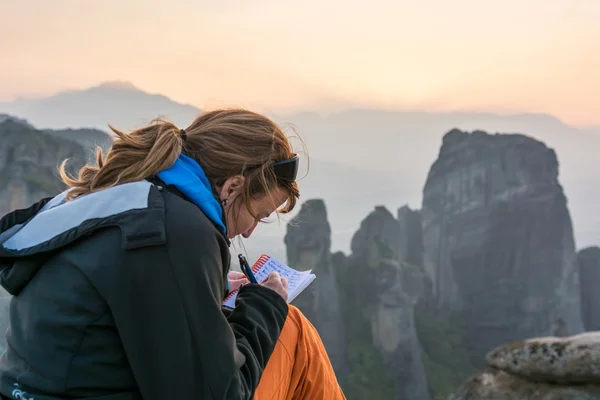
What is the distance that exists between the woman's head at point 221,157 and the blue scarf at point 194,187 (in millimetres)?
32

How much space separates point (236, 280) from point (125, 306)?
77cm

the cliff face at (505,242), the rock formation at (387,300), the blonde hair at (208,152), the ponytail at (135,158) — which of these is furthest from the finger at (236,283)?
the cliff face at (505,242)

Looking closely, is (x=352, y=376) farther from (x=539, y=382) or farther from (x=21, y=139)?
(x=539, y=382)

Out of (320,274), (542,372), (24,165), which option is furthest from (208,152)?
(320,274)

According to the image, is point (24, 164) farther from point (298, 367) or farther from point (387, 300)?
point (298, 367)

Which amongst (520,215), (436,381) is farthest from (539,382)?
(520,215)

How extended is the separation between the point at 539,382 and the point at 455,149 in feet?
155

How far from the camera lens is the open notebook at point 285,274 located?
222 cm

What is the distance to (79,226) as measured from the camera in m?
1.53

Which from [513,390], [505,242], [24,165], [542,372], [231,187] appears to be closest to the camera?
[231,187]

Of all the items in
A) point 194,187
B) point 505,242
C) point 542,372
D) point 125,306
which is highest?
point 505,242

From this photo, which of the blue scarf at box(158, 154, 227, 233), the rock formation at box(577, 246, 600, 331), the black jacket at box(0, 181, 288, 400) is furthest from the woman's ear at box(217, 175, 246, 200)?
the rock formation at box(577, 246, 600, 331)

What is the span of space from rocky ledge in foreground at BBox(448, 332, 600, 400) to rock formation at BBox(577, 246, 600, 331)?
162 feet

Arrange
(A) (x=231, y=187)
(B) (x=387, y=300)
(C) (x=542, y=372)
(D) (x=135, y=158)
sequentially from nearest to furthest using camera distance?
(D) (x=135, y=158) < (A) (x=231, y=187) < (C) (x=542, y=372) < (B) (x=387, y=300)
